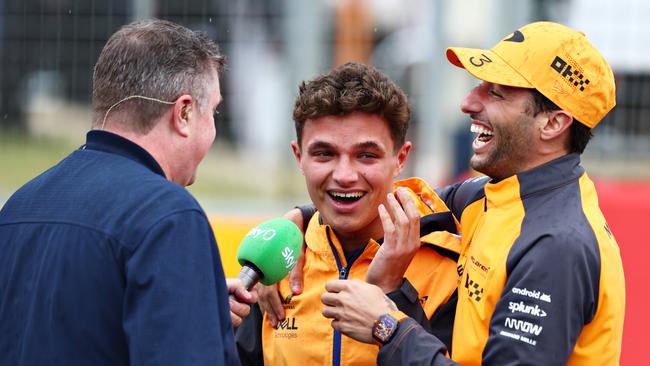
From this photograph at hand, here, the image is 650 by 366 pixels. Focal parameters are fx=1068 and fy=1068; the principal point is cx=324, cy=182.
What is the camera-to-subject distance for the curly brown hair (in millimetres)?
3830

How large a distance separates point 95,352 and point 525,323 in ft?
4.02

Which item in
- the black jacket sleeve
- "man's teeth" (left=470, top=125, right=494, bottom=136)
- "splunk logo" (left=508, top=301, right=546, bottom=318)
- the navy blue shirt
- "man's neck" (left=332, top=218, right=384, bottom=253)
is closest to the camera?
the navy blue shirt

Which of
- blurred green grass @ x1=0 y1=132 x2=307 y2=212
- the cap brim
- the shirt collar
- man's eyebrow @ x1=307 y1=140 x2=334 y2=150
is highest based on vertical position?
the cap brim

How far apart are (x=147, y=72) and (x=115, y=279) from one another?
61cm

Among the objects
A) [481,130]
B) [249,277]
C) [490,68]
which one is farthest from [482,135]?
[249,277]

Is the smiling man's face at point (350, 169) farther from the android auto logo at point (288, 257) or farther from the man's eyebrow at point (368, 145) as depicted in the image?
the android auto logo at point (288, 257)

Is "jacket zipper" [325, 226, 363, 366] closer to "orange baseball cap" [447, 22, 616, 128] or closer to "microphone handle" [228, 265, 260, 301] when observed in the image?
"microphone handle" [228, 265, 260, 301]

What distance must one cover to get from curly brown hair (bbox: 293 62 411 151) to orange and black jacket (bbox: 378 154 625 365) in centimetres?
56

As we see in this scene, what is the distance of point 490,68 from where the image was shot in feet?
11.6

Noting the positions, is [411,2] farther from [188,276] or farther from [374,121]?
[188,276]

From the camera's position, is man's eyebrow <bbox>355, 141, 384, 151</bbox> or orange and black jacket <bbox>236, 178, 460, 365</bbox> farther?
man's eyebrow <bbox>355, 141, 384, 151</bbox>

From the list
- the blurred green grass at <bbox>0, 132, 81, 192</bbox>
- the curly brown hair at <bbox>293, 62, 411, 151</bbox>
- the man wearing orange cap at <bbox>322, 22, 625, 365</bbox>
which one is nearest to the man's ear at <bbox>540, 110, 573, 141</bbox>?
the man wearing orange cap at <bbox>322, 22, 625, 365</bbox>

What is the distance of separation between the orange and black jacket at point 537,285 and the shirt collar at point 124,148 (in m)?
0.94

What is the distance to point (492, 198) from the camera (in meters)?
3.50
